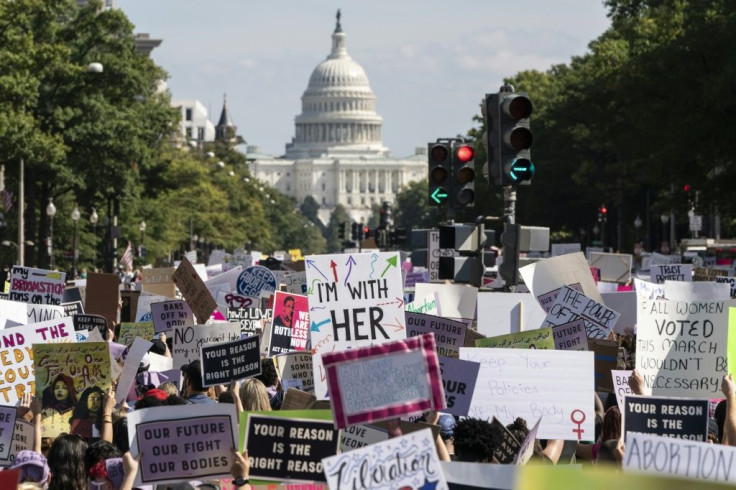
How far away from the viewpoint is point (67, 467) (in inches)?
342

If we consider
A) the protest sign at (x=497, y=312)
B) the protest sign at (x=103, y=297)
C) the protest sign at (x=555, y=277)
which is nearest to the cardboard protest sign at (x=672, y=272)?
the protest sign at (x=555, y=277)

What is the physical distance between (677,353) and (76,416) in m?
3.64

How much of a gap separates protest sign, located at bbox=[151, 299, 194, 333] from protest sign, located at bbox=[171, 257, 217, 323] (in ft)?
0.62

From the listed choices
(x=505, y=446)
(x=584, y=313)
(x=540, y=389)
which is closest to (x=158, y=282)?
(x=584, y=313)

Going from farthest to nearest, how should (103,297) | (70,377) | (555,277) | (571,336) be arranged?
(103,297), (555,277), (571,336), (70,377)

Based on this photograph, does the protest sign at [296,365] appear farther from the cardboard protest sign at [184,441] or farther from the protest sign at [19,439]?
the cardboard protest sign at [184,441]

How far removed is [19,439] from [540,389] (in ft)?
9.54

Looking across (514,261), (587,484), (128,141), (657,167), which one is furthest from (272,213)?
(587,484)

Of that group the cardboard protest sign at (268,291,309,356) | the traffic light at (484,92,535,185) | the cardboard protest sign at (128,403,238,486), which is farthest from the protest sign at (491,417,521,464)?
the traffic light at (484,92,535,185)

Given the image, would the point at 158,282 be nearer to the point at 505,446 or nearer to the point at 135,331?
the point at 135,331

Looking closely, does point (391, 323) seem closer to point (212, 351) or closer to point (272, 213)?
point (212, 351)

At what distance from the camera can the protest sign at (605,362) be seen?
1287 cm

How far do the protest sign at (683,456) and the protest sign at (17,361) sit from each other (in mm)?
5828

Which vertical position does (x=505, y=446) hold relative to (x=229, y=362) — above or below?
below
